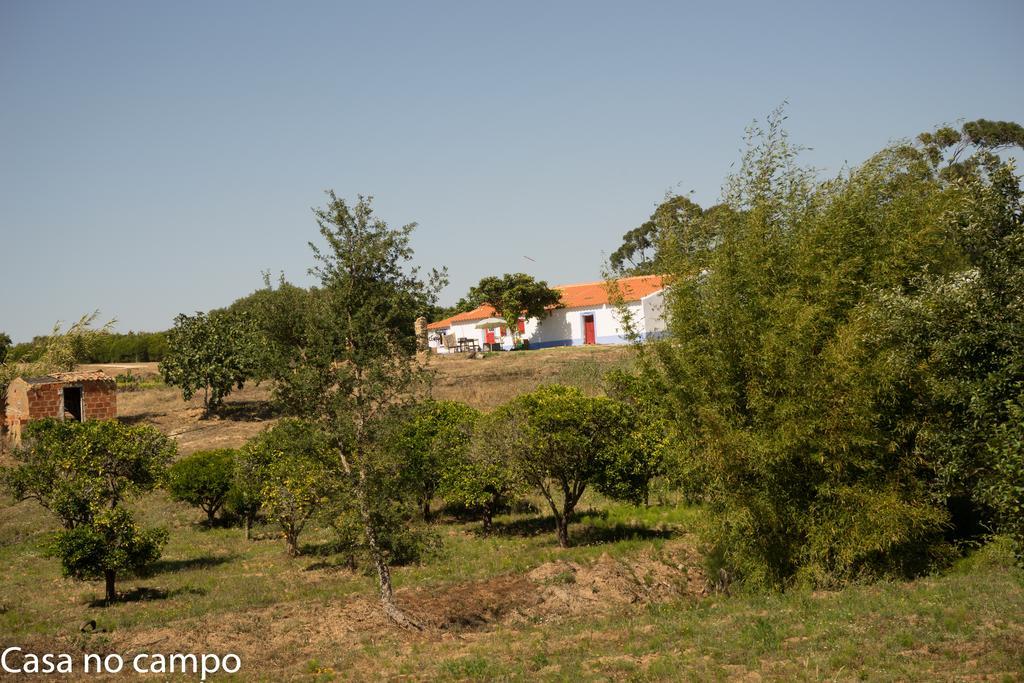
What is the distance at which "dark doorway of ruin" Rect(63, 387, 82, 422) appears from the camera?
3775cm

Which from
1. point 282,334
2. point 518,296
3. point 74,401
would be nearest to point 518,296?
point 518,296

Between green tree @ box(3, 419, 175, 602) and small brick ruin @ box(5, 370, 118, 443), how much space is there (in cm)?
2147

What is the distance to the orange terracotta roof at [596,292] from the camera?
48669 millimetres

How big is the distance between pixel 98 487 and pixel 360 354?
696 centimetres

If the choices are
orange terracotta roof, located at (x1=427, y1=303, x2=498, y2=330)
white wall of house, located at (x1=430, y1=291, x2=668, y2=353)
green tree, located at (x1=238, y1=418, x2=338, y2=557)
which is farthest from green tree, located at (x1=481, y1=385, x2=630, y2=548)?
orange terracotta roof, located at (x1=427, y1=303, x2=498, y2=330)

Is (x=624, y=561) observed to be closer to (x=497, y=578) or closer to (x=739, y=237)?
(x=497, y=578)

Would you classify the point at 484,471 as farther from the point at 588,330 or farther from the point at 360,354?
the point at 588,330

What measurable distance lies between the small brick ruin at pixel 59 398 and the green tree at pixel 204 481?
14.9 metres

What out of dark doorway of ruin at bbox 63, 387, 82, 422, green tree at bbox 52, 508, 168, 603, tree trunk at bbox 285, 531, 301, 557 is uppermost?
dark doorway of ruin at bbox 63, 387, 82, 422

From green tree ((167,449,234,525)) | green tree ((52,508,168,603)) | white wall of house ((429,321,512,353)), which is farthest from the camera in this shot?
white wall of house ((429,321,512,353))

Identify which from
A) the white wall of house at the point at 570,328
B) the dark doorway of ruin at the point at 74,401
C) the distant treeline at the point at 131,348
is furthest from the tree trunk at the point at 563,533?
the distant treeline at the point at 131,348

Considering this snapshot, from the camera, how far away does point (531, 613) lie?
49.9 ft

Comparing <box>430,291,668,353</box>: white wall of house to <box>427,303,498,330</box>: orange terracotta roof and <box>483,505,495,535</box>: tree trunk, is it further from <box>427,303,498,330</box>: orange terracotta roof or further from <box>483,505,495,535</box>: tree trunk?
<box>483,505,495,535</box>: tree trunk

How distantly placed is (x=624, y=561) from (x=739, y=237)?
7.78 metres
